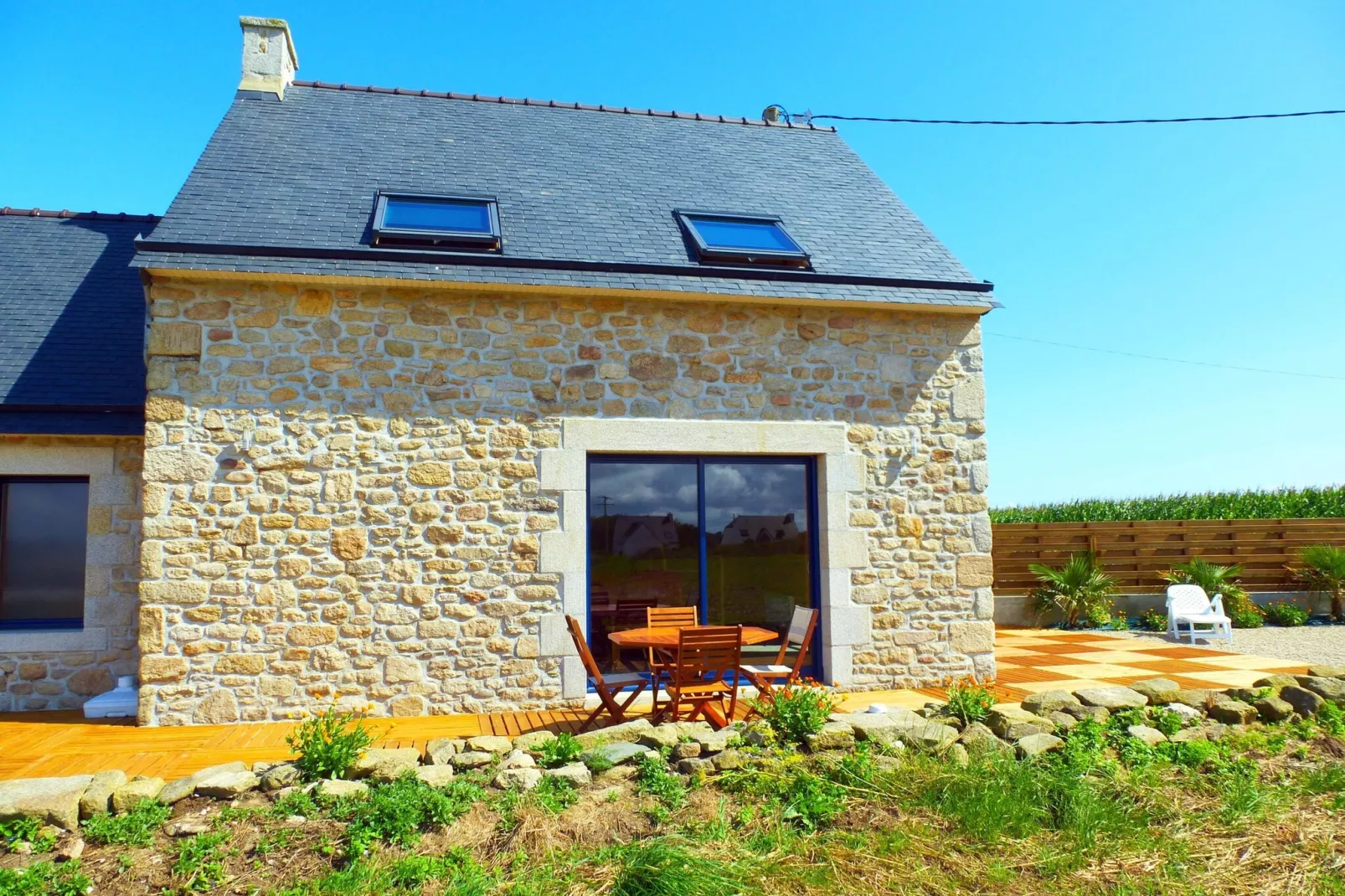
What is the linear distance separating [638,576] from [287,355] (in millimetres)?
3101

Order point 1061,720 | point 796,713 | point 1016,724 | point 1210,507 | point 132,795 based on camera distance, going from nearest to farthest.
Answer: point 132,795
point 796,713
point 1016,724
point 1061,720
point 1210,507

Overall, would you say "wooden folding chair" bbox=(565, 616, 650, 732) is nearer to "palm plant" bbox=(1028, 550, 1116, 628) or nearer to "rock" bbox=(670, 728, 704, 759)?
"rock" bbox=(670, 728, 704, 759)

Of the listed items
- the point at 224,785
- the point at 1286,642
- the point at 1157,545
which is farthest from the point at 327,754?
the point at 1157,545

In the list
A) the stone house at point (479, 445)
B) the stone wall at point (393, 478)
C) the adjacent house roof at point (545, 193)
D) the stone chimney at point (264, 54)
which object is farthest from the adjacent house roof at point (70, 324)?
Answer: the stone chimney at point (264, 54)

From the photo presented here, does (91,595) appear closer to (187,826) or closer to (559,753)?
(187,826)

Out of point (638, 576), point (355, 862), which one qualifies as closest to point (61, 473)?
point (638, 576)

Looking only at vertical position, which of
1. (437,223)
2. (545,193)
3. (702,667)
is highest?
(545,193)

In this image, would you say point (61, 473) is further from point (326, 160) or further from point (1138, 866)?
point (1138, 866)

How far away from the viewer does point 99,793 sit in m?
3.63

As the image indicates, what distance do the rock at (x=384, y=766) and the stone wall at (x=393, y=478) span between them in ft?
6.77

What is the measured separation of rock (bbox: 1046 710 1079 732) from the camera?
4656 mm

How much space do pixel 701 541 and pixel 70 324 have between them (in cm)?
593

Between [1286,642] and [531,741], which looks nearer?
[531,741]

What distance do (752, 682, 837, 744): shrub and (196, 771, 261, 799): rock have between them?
2538mm
